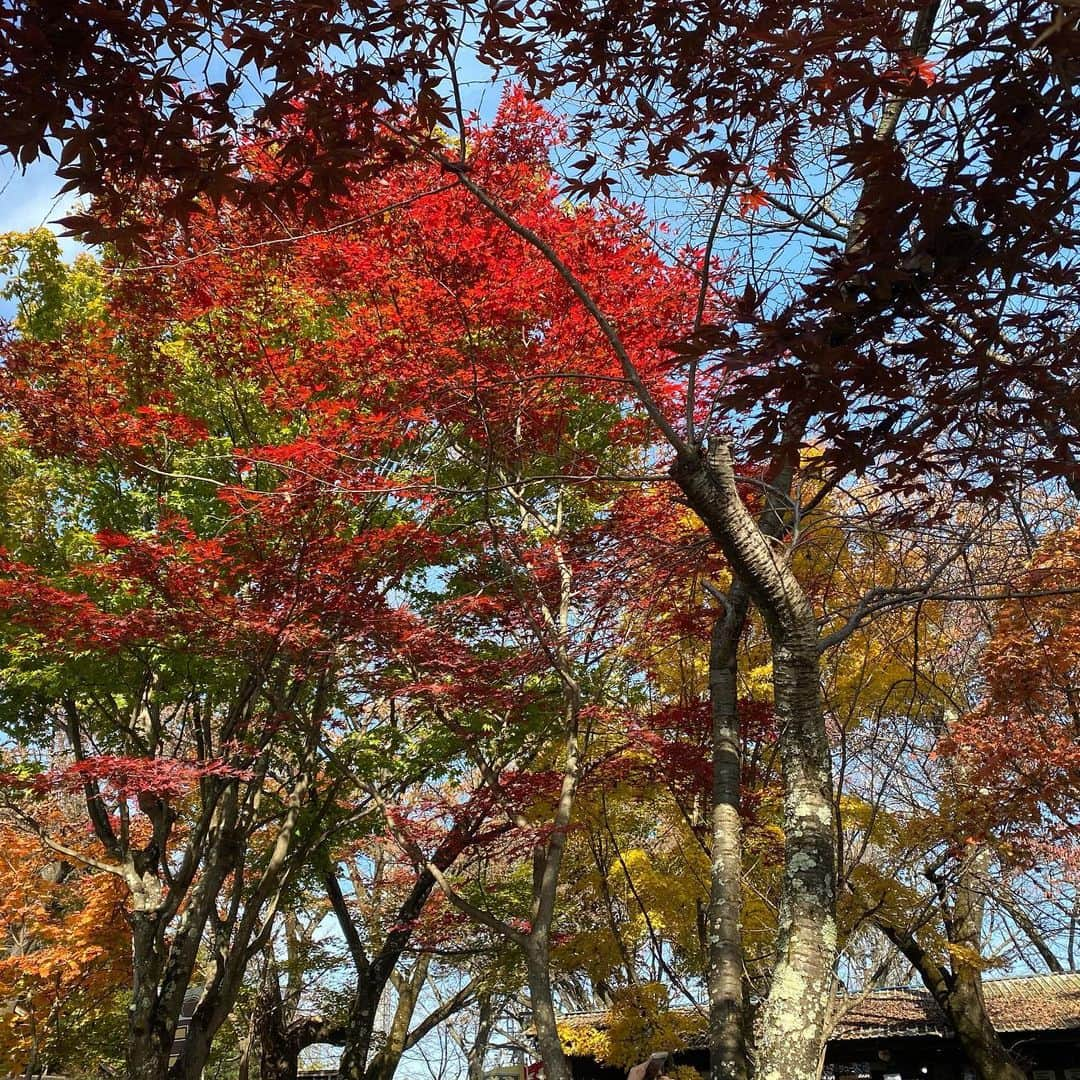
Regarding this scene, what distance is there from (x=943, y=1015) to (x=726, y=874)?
11.9 m

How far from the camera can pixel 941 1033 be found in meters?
14.6

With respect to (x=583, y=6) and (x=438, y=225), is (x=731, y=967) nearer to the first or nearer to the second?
(x=583, y=6)

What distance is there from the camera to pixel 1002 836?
989cm

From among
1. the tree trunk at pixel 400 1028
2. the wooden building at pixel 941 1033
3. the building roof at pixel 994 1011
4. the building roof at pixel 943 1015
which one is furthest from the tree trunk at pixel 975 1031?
the tree trunk at pixel 400 1028

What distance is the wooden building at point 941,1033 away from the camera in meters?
14.3

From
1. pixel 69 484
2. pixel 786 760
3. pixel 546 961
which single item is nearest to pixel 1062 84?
pixel 786 760

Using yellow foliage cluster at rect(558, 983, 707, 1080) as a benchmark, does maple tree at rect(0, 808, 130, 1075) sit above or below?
above

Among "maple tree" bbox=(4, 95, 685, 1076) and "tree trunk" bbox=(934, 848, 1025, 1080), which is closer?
"maple tree" bbox=(4, 95, 685, 1076)

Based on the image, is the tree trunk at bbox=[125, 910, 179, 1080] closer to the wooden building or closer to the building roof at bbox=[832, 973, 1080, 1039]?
the wooden building

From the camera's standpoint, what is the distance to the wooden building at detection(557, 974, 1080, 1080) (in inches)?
563

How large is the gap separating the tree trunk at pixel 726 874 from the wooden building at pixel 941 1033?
10.6 meters

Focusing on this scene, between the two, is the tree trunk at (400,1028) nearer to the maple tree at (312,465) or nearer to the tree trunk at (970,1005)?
the maple tree at (312,465)

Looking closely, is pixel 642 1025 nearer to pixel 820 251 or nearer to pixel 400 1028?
pixel 400 1028

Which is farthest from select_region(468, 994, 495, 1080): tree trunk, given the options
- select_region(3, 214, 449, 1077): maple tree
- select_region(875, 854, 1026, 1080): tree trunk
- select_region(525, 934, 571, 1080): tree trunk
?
select_region(525, 934, 571, 1080): tree trunk
